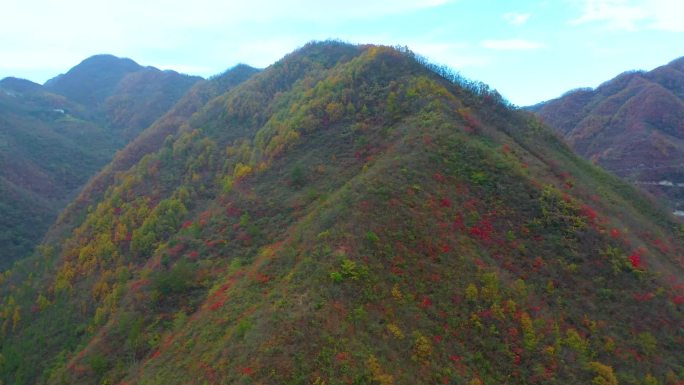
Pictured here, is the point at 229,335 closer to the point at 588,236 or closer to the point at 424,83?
the point at 588,236

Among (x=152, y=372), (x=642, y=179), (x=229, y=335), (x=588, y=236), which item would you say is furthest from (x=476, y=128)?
(x=642, y=179)

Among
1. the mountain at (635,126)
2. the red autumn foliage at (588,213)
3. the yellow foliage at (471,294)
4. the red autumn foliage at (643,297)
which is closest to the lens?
the yellow foliage at (471,294)

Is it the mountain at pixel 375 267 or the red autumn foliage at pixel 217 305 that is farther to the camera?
the red autumn foliage at pixel 217 305

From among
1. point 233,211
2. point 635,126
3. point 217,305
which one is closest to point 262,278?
point 217,305

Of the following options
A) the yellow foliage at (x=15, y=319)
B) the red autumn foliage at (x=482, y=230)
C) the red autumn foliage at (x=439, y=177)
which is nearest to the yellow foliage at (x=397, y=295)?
the red autumn foliage at (x=482, y=230)

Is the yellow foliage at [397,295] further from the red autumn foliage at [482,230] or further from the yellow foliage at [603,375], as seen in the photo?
the yellow foliage at [603,375]

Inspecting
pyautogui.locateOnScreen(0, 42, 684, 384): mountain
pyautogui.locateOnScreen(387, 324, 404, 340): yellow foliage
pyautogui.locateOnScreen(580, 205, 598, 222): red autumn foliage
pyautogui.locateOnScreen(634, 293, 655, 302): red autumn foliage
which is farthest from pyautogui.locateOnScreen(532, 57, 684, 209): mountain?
pyautogui.locateOnScreen(387, 324, 404, 340): yellow foliage

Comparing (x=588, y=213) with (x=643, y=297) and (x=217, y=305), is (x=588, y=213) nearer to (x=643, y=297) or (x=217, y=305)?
(x=643, y=297)
